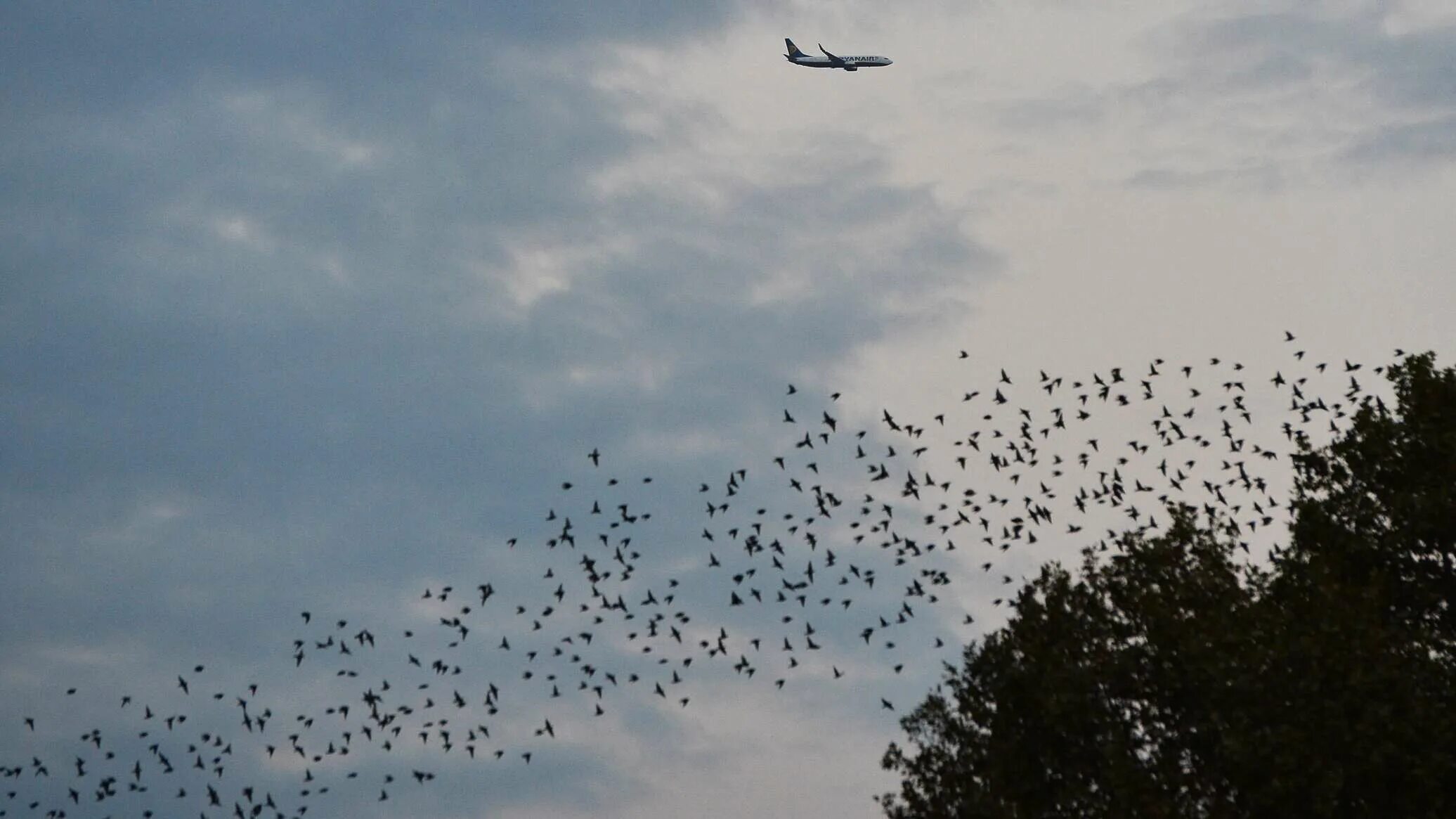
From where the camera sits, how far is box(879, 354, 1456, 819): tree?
33.8m

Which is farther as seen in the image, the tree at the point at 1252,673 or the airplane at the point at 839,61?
the airplane at the point at 839,61

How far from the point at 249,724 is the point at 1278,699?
3338 cm

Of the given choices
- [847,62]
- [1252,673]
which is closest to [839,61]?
[847,62]

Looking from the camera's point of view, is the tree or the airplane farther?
the airplane

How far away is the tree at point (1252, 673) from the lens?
3381 cm

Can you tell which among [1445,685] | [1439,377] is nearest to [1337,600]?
[1445,685]

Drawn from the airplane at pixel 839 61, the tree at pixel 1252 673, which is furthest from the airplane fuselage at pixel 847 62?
the tree at pixel 1252 673

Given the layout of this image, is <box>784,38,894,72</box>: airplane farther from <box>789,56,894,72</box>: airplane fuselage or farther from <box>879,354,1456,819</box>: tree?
<box>879,354,1456,819</box>: tree

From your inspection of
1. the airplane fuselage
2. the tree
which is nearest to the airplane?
the airplane fuselage

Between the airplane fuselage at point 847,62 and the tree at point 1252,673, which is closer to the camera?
the tree at point 1252,673

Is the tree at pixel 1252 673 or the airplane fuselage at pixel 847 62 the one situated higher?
the airplane fuselage at pixel 847 62

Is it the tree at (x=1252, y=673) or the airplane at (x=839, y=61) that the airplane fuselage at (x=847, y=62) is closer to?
the airplane at (x=839, y=61)

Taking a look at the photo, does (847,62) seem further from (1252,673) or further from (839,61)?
(1252,673)

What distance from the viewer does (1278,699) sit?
34719 mm
